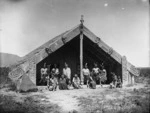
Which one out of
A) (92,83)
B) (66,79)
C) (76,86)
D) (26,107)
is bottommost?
(26,107)

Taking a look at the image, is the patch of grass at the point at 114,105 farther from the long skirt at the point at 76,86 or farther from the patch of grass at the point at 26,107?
the long skirt at the point at 76,86

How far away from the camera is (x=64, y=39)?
523 inches

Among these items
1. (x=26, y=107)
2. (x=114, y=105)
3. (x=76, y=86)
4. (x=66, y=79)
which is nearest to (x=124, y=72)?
(x=76, y=86)

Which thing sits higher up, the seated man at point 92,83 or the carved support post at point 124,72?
the carved support post at point 124,72

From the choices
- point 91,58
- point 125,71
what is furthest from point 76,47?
point 125,71

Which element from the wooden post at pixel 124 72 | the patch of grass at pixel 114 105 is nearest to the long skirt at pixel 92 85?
the wooden post at pixel 124 72

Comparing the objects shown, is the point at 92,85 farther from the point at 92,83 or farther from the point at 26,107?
the point at 26,107

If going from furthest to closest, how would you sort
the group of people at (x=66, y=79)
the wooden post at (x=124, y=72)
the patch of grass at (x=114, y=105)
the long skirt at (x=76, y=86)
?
1. the wooden post at (x=124, y=72)
2. the long skirt at (x=76, y=86)
3. the group of people at (x=66, y=79)
4. the patch of grass at (x=114, y=105)

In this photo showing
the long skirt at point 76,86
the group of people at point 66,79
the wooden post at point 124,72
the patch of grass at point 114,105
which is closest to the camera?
the patch of grass at point 114,105

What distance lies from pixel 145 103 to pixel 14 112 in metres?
4.42

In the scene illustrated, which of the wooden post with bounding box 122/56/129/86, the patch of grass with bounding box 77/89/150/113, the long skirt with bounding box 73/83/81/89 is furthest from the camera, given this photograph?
the wooden post with bounding box 122/56/129/86

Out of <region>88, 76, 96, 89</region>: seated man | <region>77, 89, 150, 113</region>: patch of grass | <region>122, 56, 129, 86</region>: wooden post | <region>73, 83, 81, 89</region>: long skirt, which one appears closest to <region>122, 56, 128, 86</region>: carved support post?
<region>122, 56, 129, 86</region>: wooden post

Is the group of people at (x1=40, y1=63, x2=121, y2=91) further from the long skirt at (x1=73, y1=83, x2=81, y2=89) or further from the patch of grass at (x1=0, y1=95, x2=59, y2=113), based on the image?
the patch of grass at (x1=0, y1=95, x2=59, y2=113)

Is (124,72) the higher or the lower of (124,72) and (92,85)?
the higher
